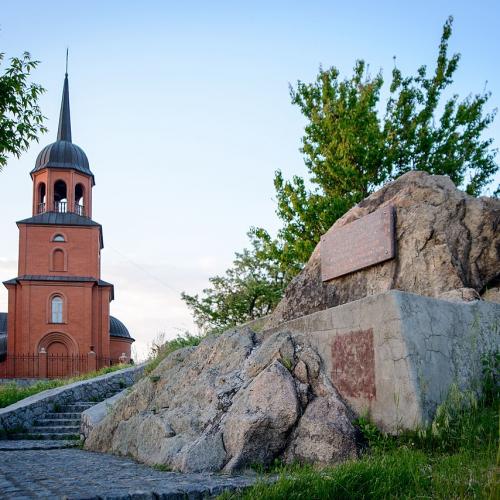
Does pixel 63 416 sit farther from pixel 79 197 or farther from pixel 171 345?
pixel 79 197

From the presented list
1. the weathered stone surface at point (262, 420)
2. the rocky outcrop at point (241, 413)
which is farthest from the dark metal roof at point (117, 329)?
the weathered stone surface at point (262, 420)

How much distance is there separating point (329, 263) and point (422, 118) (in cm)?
1008

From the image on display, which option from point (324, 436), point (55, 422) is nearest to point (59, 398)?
point (55, 422)

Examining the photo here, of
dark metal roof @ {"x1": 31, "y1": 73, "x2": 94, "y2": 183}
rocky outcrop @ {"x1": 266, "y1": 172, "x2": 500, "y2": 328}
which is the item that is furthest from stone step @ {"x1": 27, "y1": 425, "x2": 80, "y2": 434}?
dark metal roof @ {"x1": 31, "y1": 73, "x2": 94, "y2": 183}

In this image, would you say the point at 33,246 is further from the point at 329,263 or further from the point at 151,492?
the point at 151,492

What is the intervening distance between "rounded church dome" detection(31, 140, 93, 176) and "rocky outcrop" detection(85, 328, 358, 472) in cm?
3613

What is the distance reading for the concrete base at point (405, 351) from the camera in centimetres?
561

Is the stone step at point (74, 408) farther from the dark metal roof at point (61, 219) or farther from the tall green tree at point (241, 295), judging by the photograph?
the dark metal roof at point (61, 219)

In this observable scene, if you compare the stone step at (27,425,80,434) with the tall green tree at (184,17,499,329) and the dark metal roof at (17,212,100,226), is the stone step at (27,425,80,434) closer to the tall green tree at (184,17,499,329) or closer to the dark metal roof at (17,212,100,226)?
the tall green tree at (184,17,499,329)

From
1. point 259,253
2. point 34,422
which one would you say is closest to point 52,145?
point 259,253

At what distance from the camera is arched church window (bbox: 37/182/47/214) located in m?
43.1

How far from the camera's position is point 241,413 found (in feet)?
20.8

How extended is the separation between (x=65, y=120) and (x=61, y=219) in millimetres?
8752

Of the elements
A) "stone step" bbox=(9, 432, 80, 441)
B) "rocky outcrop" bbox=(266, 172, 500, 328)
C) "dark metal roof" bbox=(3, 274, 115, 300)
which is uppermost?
"dark metal roof" bbox=(3, 274, 115, 300)
